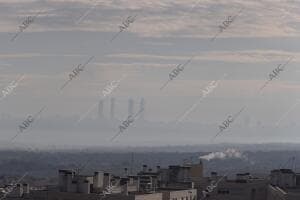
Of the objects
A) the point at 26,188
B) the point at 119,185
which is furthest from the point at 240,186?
the point at 26,188

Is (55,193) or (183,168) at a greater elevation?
(183,168)

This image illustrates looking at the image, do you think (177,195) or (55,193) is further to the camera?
(177,195)

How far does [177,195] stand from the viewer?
223ft

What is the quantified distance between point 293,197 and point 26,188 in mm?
23206

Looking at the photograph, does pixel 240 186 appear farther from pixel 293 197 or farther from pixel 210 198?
pixel 293 197

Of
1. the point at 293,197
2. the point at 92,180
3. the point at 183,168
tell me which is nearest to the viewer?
the point at 293,197

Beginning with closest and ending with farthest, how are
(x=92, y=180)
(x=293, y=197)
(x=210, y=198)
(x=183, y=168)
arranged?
(x=293, y=197)
(x=92, y=180)
(x=210, y=198)
(x=183, y=168)

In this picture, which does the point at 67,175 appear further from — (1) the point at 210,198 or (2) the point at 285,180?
(2) the point at 285,180

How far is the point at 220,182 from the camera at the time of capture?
77.4m

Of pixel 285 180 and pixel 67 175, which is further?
pixel 285 180

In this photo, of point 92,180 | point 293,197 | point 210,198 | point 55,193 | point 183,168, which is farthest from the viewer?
point 183,168

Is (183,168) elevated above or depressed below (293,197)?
above

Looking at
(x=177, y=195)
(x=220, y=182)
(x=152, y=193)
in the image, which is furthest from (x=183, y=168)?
(x=152, y=193)

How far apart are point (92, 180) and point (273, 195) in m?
14.9
